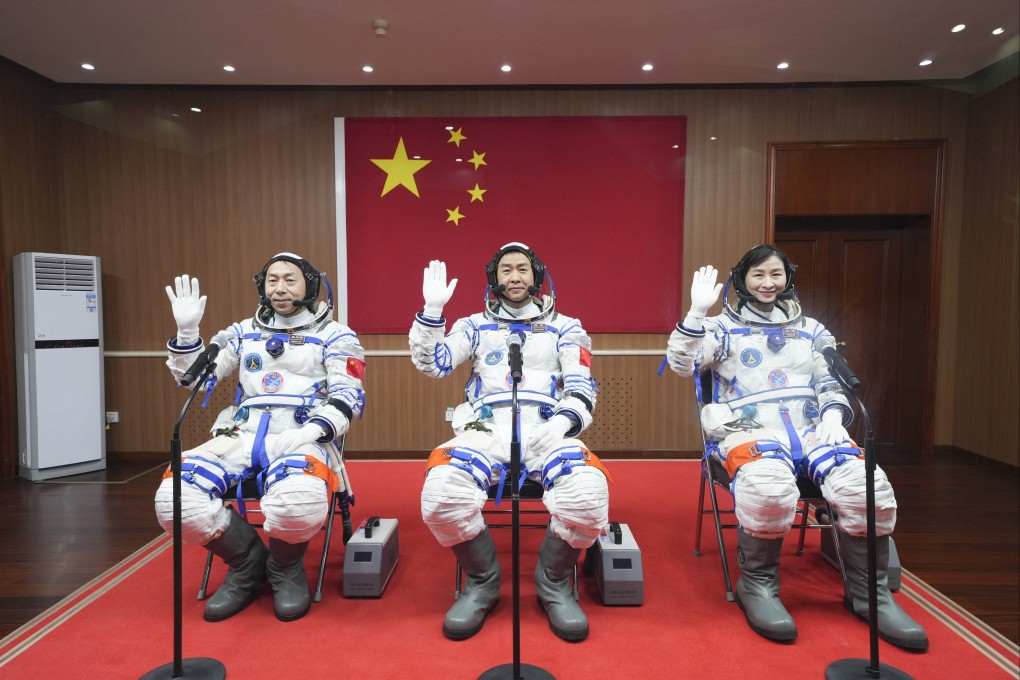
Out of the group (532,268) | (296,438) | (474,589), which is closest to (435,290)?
(532,268)

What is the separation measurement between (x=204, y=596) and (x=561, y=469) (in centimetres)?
169

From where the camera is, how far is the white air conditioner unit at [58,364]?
4.44 metres

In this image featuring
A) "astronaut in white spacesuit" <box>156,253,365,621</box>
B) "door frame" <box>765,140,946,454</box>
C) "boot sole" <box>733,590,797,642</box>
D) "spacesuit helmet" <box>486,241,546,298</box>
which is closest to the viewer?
"boot sole" <box>733,590,797,642</box>

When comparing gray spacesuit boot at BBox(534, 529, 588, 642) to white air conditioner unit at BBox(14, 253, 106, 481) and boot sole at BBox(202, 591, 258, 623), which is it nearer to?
boot sole at BBox(202, 591, 258, 623)

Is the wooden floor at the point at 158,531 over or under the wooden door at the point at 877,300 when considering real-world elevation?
under

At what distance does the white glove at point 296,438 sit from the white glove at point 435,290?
681mm

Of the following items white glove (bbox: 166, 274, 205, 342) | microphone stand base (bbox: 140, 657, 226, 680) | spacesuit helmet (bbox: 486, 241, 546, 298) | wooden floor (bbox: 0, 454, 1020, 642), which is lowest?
wooden floor (bbox: 0, 454, 1020, 642)

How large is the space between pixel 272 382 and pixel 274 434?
0.79ft

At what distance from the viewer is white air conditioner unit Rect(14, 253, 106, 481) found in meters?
4.44

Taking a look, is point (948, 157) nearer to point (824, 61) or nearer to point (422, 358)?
point (824, 61)

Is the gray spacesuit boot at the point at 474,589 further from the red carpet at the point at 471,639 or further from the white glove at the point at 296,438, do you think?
the white glove at the point at 296,438

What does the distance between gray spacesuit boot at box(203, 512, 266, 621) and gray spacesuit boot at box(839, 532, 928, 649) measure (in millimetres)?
2493

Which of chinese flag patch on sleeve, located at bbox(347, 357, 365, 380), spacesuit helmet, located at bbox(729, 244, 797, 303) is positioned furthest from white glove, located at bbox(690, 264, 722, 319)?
chinese flag patch on sleeve, located at bbox(347, 357, 365, 380)

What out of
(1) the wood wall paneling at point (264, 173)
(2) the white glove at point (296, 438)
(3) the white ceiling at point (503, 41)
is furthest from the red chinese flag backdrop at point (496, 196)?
(2) the white glove at point (296, 438)
